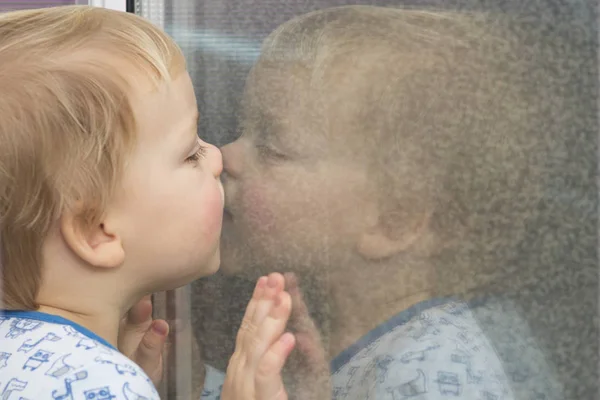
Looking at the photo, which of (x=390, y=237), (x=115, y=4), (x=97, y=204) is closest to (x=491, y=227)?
(x=390, y=237)

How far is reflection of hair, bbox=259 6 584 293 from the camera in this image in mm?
911

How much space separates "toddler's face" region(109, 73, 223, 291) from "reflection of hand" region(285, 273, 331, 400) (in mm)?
109

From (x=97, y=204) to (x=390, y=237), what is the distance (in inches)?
12.6

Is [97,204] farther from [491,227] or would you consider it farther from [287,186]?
[491,227]

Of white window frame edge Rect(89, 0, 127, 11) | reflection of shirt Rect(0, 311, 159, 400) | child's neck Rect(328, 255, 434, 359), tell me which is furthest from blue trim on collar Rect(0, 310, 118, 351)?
white window frame edge Rect(89, 0, 127, 11)

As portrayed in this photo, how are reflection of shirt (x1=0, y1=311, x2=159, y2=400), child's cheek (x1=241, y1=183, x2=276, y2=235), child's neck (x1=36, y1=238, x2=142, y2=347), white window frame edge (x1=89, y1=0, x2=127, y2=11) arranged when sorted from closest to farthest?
reflection of shirt (x1=0, y1=311, x2=159, y2=400) < child's neck (x1=36, y1=238, x2=142, y2=347) < child's cheek (x1=241, y1=183, x2=276, y2=235) < white window frame edge (x1=89, y1=0, x2=127, y2=11)

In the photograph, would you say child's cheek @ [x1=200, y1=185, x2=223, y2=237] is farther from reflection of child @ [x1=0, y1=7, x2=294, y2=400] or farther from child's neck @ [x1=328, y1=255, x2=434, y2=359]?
child's neck @ [x1=328, y1=255, x2=434, y2=359]

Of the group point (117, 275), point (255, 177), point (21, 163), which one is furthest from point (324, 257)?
point (21, 163)

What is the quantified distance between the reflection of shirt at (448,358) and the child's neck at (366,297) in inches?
0.4

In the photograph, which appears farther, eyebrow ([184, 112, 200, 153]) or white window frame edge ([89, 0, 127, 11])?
white window frame edge ([89, 0, 127, 11])

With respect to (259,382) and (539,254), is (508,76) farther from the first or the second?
(259,382)

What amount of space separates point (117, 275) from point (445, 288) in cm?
36

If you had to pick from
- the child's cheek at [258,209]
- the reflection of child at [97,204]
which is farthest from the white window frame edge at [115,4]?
the child's cheek at [258,209]

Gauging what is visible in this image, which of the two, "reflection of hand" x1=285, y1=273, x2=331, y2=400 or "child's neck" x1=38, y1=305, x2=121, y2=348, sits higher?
"child's neck" x1=38, y1=305, x2=121, y2=348
